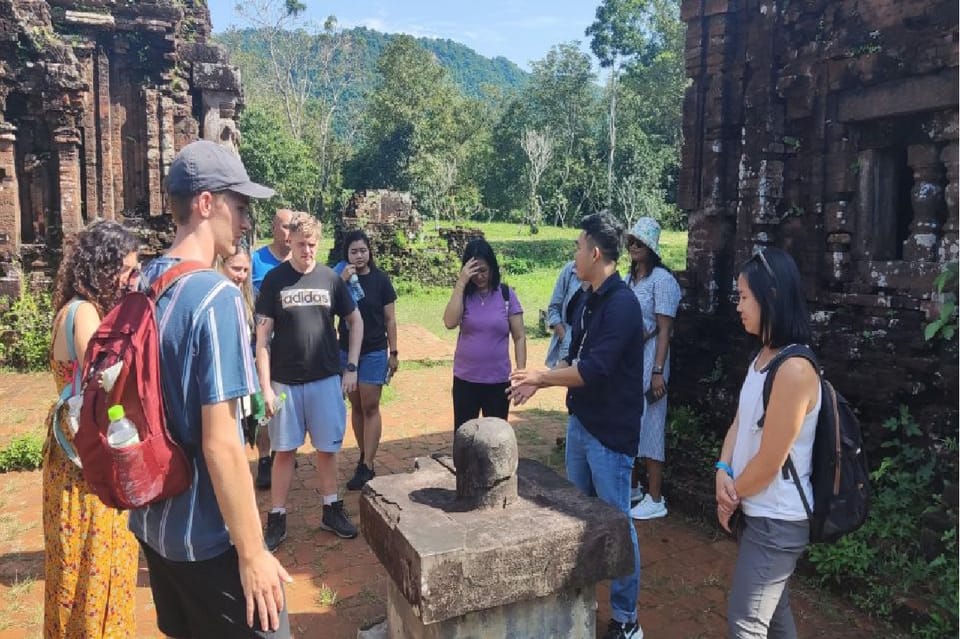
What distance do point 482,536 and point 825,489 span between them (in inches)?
47.5

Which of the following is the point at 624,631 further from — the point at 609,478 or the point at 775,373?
the point at 775,373

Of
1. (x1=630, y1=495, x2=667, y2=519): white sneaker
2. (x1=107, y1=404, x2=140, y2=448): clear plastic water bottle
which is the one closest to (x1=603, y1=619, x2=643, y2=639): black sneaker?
(x1=630, y1=495, x2=667, y2=519): white sneaker

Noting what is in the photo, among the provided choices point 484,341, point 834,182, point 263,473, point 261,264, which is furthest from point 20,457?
point 834,182

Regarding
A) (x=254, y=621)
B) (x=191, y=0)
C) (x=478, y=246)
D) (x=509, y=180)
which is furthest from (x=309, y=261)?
(x=509, y=180)

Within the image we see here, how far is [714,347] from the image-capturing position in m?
5.86

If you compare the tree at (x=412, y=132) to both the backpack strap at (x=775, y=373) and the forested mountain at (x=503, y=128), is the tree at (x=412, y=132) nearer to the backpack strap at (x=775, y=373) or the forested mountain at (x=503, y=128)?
the forested mountain at (x=503, y=128)

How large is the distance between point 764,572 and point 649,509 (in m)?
2.53

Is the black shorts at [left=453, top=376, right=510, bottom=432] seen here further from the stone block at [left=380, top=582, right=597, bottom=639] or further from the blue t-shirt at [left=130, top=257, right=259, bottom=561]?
the blue t-shirt at [left=130, top=257, right=259, bottom=561]

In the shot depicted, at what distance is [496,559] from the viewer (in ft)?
8.75

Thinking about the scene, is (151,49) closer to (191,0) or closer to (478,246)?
(191,0)

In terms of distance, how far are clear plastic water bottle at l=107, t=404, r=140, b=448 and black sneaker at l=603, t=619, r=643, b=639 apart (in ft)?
7.83

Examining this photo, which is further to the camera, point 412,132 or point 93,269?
point 412,132

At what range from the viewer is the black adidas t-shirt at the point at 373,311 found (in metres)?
5.39

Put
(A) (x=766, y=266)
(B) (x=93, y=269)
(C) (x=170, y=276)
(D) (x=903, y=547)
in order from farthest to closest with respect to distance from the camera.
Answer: (D) (x=903, y=547) < (B) (x=93, y=269) < (A) (x=766, y=266) < (C) (x=170, y=276)
